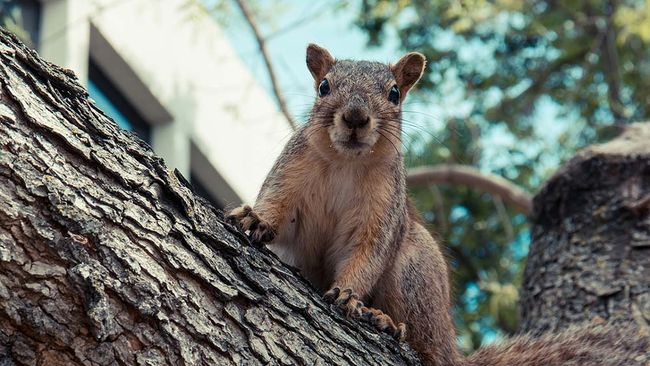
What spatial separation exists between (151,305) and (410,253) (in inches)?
Answer: 73.3

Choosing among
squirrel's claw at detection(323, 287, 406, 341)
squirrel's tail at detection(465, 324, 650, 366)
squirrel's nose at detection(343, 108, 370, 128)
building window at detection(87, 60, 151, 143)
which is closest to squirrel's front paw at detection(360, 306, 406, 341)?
squirrel's claw at detection(323, 287, 406, 341)

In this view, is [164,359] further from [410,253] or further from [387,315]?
[410,253]

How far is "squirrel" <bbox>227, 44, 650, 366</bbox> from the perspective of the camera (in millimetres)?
4188

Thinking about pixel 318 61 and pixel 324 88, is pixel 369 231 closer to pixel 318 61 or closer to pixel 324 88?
pixel 324 88

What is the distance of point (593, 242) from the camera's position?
525 centimetres

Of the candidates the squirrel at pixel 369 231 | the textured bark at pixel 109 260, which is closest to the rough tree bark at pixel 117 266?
the textured bark at pixel 109 260

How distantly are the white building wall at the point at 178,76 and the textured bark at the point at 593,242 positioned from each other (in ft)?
9.74

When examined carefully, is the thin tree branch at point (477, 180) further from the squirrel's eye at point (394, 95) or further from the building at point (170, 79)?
the squirrel's eye at point (394, 95)

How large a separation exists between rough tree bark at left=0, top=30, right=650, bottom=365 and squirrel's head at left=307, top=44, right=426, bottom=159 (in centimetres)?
92

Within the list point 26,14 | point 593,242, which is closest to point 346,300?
point 593,242

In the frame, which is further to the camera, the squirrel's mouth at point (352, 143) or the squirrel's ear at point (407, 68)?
the squirrel's ear at point (407, 68)

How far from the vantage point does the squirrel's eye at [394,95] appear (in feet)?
15.5

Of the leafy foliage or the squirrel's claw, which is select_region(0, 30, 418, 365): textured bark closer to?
the squirrel's claw

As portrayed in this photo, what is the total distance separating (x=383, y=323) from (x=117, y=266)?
4.57 ft
